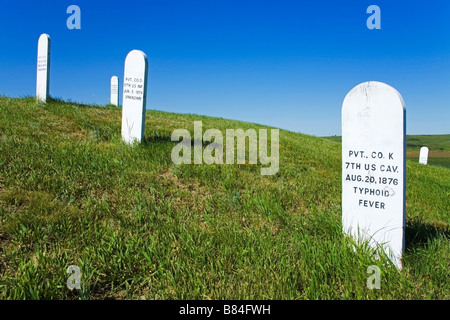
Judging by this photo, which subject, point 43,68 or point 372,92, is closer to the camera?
point 372,92

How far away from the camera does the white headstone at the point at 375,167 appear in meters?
3.50

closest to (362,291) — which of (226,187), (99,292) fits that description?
(99,292)

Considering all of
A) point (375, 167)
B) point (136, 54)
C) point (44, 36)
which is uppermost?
point (44, 36)

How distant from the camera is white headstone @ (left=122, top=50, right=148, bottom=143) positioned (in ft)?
25.1

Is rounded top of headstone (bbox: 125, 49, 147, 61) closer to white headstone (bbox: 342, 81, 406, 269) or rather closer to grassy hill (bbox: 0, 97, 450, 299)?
grassy hill (bbox: 0, 97, 450, 299)

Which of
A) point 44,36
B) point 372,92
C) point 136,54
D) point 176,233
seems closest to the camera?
point 372,92

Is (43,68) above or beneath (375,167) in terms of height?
above

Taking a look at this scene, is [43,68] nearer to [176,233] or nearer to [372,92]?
[176,233]

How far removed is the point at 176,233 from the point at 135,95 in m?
4.73

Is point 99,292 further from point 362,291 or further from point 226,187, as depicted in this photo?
point 226,187

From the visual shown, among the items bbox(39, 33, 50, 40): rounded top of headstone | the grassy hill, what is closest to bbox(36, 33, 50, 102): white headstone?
bbox(39, 33, 50, 40): rounded top of headstone

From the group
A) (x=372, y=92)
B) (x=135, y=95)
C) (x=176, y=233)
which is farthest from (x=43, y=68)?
(x=372, y=92)

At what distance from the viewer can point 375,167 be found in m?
3.65
